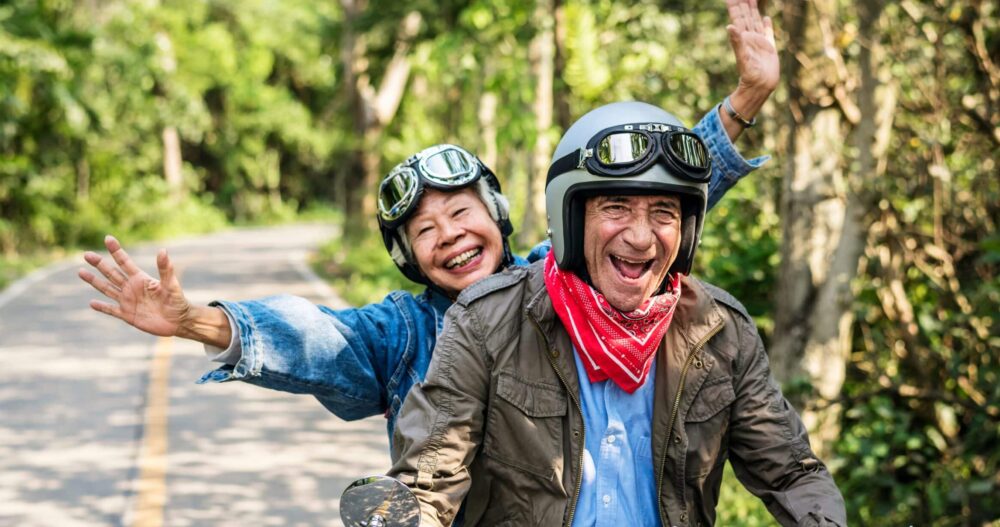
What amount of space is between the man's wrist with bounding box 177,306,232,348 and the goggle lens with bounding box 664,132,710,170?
1.33 metres

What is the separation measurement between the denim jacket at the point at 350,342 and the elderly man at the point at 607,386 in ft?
1.98

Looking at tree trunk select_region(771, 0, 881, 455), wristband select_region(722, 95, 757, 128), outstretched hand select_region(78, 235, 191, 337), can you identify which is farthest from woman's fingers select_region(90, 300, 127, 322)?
tree trunk select_region(771, 0, 881, 455)

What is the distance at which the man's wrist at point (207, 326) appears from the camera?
3125mm

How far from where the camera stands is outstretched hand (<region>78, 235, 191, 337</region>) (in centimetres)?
311

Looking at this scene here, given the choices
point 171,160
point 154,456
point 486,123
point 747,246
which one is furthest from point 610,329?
point 171,160

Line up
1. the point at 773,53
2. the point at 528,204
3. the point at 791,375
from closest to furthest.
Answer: the point at 773,53 → the point at 791,375 → the point at 528,204

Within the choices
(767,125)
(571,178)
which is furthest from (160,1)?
→ (571,178)

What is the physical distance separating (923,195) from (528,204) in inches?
301

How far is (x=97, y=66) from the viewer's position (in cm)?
3372

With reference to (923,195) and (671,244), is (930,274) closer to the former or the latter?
(923,195)

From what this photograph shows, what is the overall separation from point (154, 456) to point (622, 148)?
22.3 feet

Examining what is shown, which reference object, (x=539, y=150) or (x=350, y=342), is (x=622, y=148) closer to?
(x=350, y=342)

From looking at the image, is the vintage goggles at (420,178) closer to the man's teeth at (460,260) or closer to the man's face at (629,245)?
the man's teeth at (460,260)

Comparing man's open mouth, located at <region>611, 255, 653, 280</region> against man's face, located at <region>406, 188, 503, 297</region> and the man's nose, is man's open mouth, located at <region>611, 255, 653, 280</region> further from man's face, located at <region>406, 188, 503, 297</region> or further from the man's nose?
man's face, located at <region>406, 188, 503, 297</region>
